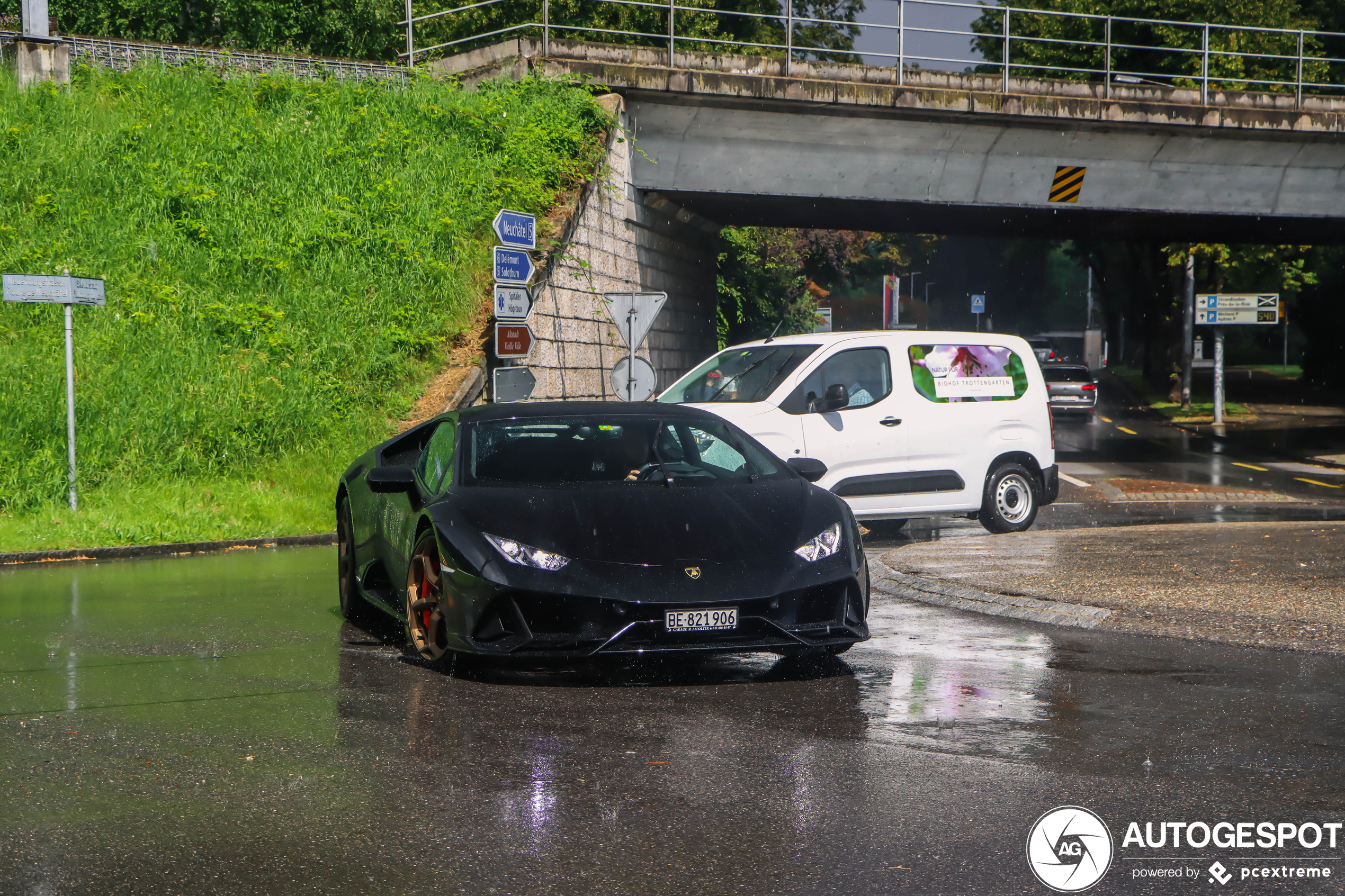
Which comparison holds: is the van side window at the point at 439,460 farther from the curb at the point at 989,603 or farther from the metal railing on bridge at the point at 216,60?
the metal railing on bridge at the point at 216,60

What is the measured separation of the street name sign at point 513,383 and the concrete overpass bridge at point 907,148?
6032 millimetres

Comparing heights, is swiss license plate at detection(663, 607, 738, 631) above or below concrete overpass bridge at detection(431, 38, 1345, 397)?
below

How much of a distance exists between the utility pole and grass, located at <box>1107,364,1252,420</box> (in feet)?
1.36

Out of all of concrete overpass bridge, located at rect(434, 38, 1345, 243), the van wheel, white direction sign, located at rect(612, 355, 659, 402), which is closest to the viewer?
the van wheel

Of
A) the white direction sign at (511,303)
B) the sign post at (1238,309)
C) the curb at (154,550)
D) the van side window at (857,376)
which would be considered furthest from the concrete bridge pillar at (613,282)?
the sign post at (1238,309)

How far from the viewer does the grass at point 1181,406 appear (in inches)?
1613

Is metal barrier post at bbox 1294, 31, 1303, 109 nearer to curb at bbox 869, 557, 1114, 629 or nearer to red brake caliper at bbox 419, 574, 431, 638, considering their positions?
curb at bbox 869, 557, 1114, 629

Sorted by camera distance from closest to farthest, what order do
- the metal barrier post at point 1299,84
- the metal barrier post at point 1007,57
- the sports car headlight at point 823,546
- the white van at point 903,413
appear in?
1. the sports car headlight at point 823,546
2. the white van at point 903,413
3. the metal barrier post at point 1007,57
4. the metal barrier post at point 1299,84

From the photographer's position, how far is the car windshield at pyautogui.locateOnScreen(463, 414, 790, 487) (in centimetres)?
738

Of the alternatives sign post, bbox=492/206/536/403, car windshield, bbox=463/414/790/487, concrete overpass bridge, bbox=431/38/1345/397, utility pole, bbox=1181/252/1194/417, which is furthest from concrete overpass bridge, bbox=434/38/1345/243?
car windshield, bbox=463/414/790/487

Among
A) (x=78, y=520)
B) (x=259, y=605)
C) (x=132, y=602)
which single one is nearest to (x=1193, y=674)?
(x=259, y=605)

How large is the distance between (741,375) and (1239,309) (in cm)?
2529

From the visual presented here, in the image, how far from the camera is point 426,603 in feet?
23.4

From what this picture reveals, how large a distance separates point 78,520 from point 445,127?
13.7 meters
